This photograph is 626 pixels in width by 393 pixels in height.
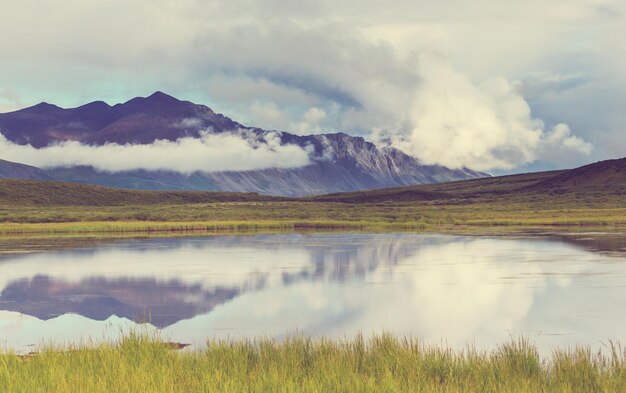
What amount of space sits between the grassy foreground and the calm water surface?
2.93 meters

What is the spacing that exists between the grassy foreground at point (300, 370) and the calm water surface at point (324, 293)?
2927 millimetres

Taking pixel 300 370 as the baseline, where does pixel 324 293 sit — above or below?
below

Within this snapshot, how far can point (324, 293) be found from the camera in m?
33.1

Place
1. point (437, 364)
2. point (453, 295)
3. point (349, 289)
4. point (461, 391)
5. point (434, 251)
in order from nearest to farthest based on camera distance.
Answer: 1. point (461, 391)
2. point (437, 364)
3. point (453, 295)
4. point (349, 289)
5. point (434, 251)

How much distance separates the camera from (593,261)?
44812 mm

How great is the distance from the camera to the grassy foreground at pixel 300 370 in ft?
43.3

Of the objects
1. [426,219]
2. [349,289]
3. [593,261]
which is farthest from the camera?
[426,219]

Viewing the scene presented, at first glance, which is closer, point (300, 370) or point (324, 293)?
point (300, 370)

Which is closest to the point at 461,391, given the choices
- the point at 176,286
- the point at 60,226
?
the point at 176,286

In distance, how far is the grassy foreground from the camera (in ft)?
43.3

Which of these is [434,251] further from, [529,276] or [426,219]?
[426,219]

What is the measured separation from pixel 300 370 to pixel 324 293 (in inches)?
701

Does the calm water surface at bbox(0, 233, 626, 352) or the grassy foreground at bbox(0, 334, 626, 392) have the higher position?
the grassy foreground at bbox(0, 334, 626, 392)

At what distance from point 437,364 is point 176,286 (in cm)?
2301
